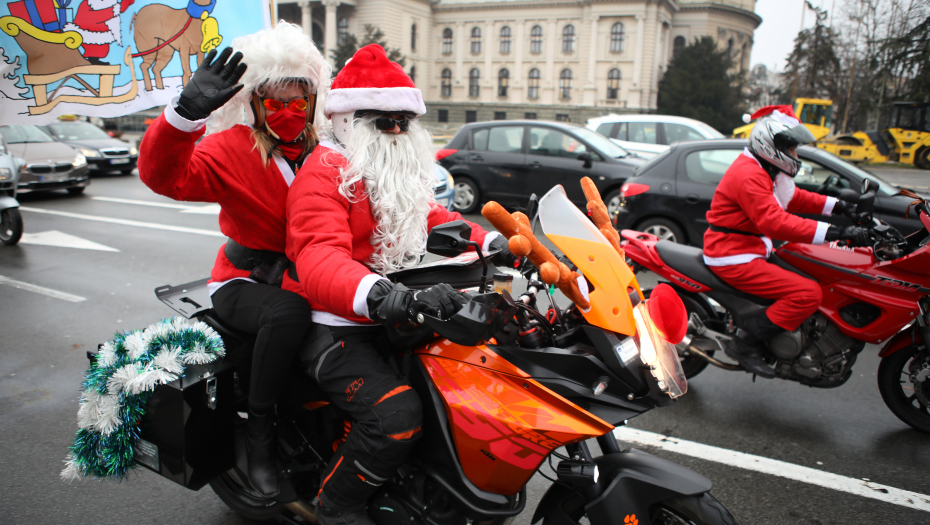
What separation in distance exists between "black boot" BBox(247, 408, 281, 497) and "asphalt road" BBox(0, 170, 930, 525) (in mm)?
519

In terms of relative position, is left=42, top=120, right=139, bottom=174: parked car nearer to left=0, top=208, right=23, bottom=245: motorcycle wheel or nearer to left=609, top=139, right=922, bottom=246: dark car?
left=0, top=208, right=23, bottom=245: motorcycle wheel

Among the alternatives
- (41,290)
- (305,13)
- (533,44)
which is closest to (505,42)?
(533,44)

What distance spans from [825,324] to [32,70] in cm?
420

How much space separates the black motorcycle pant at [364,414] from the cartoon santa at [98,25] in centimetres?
146

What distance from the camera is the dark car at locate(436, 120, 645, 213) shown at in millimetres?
9641

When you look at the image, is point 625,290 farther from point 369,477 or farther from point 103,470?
point 103,470

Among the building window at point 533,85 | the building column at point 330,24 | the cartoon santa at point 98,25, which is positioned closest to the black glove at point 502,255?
the cartoon santa at point 98,25

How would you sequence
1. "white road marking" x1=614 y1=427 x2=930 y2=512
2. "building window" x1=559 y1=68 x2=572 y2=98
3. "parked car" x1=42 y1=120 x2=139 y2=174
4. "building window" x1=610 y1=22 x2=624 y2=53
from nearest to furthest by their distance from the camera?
"white road marking" x1=614 y1=427 x2=930 y2=512 → "parked car" x1=42 y1=120 x2=139 y2=174 → "building window" x1=610 y1=22 x2=624 y2=53 → "building window" x1=559 y1=68 x2=572 y2=98

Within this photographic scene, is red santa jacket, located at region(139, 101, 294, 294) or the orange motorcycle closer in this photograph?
the orange motorcycle

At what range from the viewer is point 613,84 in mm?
59375

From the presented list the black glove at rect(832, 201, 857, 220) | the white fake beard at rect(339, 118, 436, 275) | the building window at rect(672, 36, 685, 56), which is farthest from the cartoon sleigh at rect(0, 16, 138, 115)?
the building window at rect(672, 36, 685, 56)

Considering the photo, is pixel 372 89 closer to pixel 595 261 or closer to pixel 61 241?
pixel 595 261

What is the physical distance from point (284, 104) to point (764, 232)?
284cm

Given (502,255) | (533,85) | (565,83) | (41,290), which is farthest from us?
(533,85)
